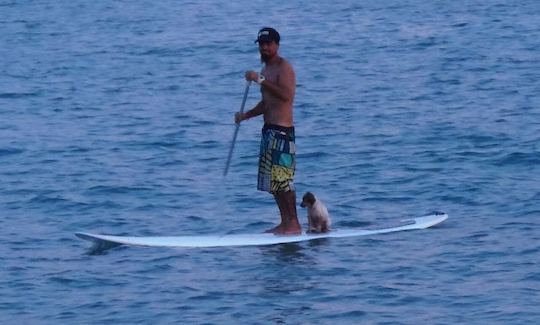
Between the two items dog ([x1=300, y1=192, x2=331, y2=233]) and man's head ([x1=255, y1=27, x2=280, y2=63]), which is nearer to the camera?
man's head ([x1=255, y1=27, x2=280, y2=63])

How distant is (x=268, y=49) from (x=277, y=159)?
106 cm

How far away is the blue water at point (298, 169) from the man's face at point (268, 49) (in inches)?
71.2

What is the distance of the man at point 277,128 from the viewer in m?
13.5

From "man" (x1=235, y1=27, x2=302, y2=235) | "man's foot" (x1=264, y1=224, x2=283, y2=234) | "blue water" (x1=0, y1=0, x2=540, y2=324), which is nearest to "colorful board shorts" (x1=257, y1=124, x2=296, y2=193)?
"man" (x1=235, y1=27, x2=302, y2=235)

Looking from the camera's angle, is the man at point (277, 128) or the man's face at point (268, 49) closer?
the man's face at point (268, 49)

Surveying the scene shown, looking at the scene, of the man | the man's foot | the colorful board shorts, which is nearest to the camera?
the man

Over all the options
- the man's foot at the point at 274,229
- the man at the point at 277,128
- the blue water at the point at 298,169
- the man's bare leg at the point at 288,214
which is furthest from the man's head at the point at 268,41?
the blue water at the point at 298,169

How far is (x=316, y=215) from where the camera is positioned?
45.7ft

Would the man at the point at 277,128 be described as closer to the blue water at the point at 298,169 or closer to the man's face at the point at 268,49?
the man's face at the point at 268,49

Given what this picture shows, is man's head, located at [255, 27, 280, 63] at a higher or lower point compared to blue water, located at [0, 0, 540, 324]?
higher

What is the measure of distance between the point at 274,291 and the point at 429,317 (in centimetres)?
150

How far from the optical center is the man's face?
44.0ft

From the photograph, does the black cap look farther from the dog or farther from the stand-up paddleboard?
the stand-up paddleboard

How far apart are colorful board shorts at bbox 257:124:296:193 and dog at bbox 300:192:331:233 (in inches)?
8.4
